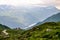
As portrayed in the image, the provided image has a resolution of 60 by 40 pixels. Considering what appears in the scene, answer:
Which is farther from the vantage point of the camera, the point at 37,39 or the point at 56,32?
the point at 56,32

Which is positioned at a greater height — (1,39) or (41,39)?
(1,39)

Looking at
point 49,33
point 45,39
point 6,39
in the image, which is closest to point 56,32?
point 49,33

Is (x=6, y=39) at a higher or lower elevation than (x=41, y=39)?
higher

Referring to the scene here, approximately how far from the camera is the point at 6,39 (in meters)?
174

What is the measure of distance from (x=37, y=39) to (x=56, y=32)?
19799 mm

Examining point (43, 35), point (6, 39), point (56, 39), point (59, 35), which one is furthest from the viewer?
point (6, 39)

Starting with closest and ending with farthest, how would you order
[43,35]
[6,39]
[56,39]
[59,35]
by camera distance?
1. [56,39]
2. [59,35]
3. [43,35]
4. [6,39]

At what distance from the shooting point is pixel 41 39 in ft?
464

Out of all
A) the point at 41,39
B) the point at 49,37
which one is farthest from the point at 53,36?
the point at 41,39

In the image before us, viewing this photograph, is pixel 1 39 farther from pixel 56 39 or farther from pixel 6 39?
pixel 56 39

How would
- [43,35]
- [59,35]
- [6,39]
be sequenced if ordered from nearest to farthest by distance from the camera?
[59,35], [43,35], [6,39]

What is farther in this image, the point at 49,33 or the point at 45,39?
the point at 49,33

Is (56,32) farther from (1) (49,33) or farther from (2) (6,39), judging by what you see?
(2) (6,39)

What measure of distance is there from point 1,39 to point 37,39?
42.4 metres
